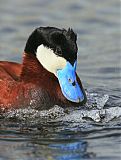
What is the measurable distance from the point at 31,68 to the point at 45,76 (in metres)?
0.17

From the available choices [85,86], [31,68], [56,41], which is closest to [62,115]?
[31,68]

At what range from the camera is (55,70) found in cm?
817

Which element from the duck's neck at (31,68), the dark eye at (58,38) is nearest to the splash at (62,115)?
the duck's neck at (31,68)

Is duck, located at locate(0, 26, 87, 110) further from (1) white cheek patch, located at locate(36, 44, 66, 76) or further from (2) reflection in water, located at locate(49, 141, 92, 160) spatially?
(2) reflection in water, located at locate(49, 141, 92, 160)

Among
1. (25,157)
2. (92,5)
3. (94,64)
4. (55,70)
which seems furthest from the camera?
(92,5)

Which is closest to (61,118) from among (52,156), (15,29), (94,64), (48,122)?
(48,122)

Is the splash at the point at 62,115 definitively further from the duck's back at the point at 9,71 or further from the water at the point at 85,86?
the duck's back at the point at 9,71

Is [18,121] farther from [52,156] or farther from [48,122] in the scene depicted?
[52,156]

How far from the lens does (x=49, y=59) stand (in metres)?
8.12

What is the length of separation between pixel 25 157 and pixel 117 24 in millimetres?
5789

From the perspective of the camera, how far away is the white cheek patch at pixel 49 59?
8.02 metres

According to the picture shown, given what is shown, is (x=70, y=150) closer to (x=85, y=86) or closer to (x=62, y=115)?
(x=62, y=115)

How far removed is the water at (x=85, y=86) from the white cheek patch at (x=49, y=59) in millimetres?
467

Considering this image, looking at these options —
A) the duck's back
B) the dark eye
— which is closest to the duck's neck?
the duck's back
